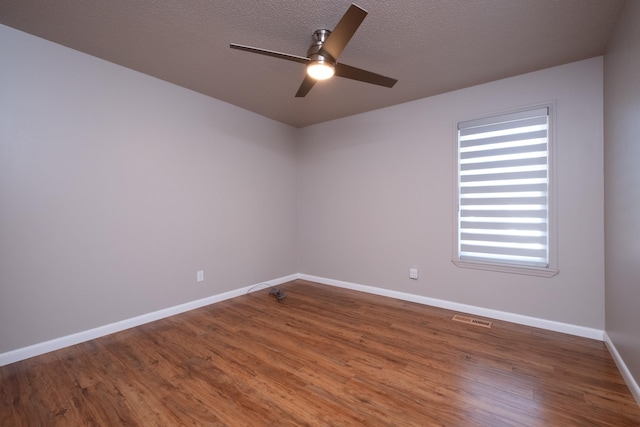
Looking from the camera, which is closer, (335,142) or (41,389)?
(41,389)

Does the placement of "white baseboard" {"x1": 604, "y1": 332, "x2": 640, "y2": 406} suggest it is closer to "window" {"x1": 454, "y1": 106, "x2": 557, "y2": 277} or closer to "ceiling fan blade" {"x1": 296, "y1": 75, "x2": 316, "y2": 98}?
"window" {"x1": 454, "y1": 106, "x2": 557, "y2": 277}

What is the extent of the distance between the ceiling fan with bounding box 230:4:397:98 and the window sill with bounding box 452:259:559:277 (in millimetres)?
2138

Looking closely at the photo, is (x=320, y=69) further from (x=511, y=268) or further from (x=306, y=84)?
(x=511, y=268)

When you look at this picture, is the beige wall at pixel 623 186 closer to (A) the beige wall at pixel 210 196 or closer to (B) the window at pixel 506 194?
(A) the beige wall at pixel 210 196

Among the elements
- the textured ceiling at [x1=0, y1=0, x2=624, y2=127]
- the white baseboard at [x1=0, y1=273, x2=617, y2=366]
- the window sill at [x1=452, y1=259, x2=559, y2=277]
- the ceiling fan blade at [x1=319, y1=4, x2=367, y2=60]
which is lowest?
the white baseboard at [x1=0, y1=273, x2=617, y2=366]

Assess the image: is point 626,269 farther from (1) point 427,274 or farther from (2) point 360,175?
(2) point 360,175

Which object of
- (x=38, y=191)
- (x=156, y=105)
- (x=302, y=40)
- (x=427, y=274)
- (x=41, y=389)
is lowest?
(x=41, y=389)

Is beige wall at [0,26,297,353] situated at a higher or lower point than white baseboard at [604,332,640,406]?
higher

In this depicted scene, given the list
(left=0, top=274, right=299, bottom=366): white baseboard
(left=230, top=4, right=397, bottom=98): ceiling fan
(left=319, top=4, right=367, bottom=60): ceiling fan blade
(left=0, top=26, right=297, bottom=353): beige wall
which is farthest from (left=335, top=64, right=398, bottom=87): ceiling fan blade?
(left=0, top=274, right=299, bottom=366): white baseboard

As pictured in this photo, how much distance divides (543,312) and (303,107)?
141 inches

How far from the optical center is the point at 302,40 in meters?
2.23

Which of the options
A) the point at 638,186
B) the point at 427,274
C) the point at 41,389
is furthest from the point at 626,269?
the point at 41,389

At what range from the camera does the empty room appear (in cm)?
177

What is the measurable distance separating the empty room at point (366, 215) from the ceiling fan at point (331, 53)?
2cm
